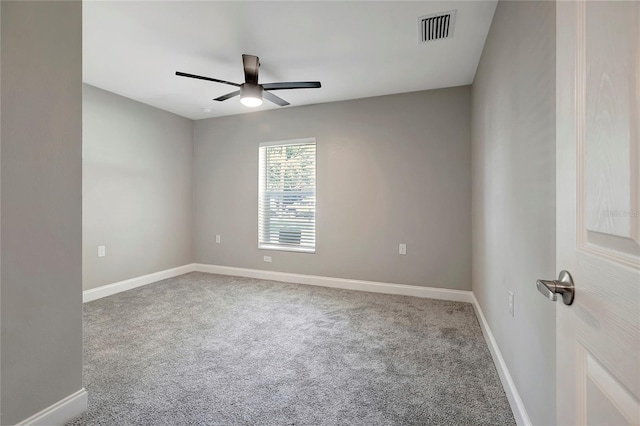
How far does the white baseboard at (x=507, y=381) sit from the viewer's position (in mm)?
1501

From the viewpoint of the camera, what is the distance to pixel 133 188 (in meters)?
4.18

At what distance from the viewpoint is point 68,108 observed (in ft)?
5.12

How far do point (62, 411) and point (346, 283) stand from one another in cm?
306

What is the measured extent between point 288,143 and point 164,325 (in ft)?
9.12

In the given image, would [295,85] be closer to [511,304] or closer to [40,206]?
[40,206]

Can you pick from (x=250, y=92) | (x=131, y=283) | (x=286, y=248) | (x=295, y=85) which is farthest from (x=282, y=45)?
(x=131, y=283)

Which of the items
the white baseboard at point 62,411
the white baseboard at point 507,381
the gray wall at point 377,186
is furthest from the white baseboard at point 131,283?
the white baseboard at point 507,381

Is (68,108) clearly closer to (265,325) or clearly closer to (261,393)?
(261,393)

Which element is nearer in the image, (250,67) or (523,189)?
(523,189)

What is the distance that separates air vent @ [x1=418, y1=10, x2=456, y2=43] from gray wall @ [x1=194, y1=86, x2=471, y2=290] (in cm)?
122

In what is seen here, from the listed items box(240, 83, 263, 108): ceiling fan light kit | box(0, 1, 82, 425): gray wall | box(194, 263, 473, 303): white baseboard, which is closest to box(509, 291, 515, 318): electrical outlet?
box(194, 263, 473, 303): white baseboard

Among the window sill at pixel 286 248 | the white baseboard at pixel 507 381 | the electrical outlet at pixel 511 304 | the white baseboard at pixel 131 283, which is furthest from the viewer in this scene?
the window sill at pixel 286 248

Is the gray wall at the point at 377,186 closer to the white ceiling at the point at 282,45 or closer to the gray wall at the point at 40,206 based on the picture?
the white ceiling at the point at 282,45

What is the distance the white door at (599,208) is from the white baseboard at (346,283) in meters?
3.06
